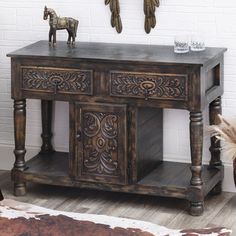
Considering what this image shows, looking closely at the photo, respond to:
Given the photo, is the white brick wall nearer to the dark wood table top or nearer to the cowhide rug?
the dark wood table top

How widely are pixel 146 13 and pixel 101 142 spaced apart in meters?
0.86

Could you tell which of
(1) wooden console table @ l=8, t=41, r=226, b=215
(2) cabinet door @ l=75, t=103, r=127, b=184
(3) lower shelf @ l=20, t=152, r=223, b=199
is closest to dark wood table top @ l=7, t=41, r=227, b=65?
(1) wooden console table @ l=8, t=41, r=226, b=215

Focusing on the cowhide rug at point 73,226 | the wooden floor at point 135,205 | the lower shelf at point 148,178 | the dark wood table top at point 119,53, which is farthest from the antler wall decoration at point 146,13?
the cowhide rug at point 73,226

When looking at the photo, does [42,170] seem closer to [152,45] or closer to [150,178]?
[150,178]

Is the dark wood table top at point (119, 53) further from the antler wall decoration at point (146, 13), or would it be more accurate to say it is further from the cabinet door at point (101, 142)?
the cabinet door at point (101, 142)

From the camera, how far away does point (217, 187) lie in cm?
526

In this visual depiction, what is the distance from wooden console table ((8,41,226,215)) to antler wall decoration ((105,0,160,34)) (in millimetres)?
144

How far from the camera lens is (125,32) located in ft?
17.6

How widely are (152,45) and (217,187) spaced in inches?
37.4

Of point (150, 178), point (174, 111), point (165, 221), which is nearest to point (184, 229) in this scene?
point (165, 221)

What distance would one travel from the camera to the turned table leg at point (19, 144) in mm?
5129

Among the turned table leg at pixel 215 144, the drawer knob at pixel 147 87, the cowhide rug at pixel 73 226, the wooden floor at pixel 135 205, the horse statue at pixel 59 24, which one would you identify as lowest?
the wooden floor at pixel 135 205

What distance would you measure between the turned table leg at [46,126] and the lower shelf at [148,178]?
132 mm

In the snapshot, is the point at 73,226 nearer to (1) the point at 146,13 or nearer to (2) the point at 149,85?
(2) the point at 149,85
